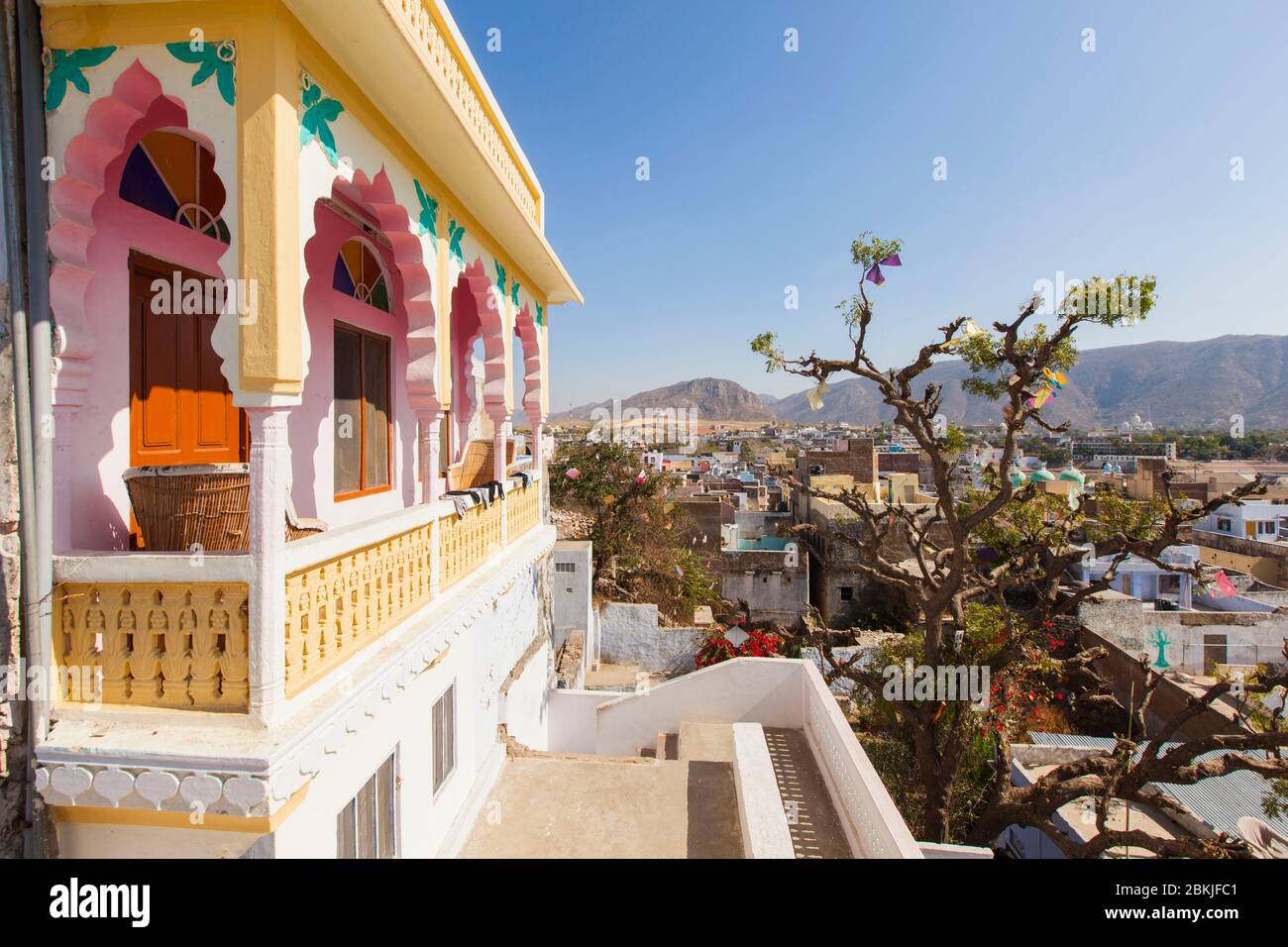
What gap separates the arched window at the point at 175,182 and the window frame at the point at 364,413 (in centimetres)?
166

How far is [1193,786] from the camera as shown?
1034cm

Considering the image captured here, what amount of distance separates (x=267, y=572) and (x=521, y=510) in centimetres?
500

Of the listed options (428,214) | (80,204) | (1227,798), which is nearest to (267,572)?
(80,204)

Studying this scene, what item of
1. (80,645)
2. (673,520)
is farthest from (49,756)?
(673,520)

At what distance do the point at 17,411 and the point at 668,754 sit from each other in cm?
769

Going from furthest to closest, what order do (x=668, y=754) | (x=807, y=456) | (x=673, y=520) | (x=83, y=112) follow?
(x=807, y=456), (x=673, y=520), (x=668, y=754), (x=83, y=112)

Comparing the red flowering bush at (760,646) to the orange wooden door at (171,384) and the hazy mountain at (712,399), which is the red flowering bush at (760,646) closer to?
the orange wooden door at (171,384)

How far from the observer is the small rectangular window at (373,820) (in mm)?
3811

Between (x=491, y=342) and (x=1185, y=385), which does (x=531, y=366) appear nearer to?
(x=491, y=342)

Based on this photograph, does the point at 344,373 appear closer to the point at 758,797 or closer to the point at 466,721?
the point at 466,721

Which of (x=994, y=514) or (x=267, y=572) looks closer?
(x=267, y=572)

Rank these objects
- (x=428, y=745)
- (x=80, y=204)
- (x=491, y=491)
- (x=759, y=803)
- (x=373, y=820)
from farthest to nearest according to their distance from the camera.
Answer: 1. (x=491, y=491)
2. (x=759, y=803)
3. (x=428, y=745)
4. (x=373, y=820)
5. (x=80, y=204)

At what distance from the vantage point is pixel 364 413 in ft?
22.2

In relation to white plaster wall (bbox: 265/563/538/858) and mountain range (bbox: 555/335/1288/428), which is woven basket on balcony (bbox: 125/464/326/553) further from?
mountain range (bbox: 555/335/1288/428)
